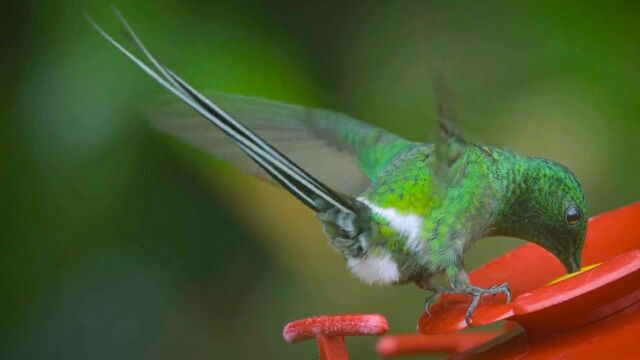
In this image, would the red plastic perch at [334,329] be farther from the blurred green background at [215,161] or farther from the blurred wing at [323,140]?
the blurred green background at [215,161]

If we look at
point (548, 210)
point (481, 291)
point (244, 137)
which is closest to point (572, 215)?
point (548, 210)

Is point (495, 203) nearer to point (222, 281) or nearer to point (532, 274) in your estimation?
point (532, 274)

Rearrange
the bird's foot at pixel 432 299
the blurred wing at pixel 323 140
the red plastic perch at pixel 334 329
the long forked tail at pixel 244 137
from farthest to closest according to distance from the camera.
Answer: the blurred wing at pixel 323 140
the bird's foot at pixel 432 299
the long forked tail at pixel 244 137
the red plastic perch at pixel 334 329

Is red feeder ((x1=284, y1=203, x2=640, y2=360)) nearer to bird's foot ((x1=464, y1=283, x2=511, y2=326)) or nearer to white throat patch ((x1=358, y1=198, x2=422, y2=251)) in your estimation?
bird's foot ((x1=464, y1=283, x2=511, y2=326))

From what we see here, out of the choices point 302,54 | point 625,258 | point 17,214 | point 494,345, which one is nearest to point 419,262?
point 494,345

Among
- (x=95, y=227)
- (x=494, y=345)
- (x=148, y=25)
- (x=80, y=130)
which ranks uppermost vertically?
(x=148, y=25)

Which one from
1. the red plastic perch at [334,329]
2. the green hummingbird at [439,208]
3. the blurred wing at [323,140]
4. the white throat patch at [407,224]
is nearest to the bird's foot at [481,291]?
the green hummingbird at [439,208]

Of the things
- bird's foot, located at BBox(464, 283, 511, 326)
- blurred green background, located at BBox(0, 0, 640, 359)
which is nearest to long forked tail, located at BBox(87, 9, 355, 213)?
bird's foot, located at BBox(464, 283, 511, 326)
